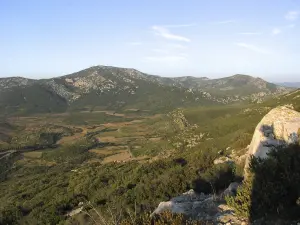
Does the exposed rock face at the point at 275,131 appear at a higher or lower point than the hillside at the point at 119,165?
higher

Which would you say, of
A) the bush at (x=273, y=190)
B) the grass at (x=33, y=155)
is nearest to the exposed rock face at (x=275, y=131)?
the bush at (x=273, y=190)

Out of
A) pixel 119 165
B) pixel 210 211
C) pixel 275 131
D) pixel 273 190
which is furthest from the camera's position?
pixel 119 165

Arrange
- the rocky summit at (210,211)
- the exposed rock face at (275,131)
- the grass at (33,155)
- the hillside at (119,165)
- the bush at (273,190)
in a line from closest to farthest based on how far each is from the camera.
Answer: the bush at (273,190)
the rocky summit at (210,211)
the exposed rock face at (275,131)
the hillside at (119,165)
the grass at (33,155)

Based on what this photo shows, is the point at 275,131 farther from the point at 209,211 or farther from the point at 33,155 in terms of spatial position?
the point at 33,155

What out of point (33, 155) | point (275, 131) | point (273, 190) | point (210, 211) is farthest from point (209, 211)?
point (33, 155)

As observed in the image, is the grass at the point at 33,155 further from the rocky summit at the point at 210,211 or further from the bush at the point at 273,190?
the bush at the point at 273,190

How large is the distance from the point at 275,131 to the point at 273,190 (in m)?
10.5

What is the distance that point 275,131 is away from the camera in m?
22.0

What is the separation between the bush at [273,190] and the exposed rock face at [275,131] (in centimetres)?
495

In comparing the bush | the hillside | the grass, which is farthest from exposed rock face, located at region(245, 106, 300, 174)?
the grass

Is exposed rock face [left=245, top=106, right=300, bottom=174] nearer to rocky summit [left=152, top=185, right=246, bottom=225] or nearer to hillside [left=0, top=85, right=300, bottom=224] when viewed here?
hillside [left=0, top=85, right=300, bottom=224]

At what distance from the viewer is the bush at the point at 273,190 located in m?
11.9

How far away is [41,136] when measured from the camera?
186m

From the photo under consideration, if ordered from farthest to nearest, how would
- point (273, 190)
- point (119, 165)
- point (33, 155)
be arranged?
point (33, 155), point (119, 165), point (273, 190)
